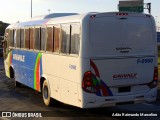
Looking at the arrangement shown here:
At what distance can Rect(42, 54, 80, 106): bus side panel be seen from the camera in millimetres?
10547

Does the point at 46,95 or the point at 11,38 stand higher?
the point at 11,38

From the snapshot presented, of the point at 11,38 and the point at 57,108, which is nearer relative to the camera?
the point at 57,108

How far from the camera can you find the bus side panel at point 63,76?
10547mm

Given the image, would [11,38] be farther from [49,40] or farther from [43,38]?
[49,40]

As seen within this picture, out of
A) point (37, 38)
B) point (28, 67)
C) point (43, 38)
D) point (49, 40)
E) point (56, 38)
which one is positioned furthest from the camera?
point (28, 67)

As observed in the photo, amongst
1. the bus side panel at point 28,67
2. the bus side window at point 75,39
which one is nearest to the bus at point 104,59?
the bus side window at point 75,39

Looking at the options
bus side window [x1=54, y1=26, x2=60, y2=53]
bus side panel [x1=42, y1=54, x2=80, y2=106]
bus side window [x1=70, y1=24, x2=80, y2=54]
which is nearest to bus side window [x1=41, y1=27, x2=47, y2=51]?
bus side panel [x1=42, y1=54, x2=80, y2=106]

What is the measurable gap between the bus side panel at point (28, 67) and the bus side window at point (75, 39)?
9.58ft

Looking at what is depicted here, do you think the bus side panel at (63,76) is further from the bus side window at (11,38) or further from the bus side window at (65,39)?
the bus side window at (11,38)

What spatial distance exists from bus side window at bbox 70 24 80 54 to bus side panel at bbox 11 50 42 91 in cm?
292

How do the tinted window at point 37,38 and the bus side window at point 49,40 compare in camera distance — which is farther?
the tinted window at point 37,38

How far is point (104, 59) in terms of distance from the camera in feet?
33.9

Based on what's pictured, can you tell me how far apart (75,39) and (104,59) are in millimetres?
955

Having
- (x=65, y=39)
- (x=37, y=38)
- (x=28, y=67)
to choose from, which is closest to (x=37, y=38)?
(x=37, y=38)
